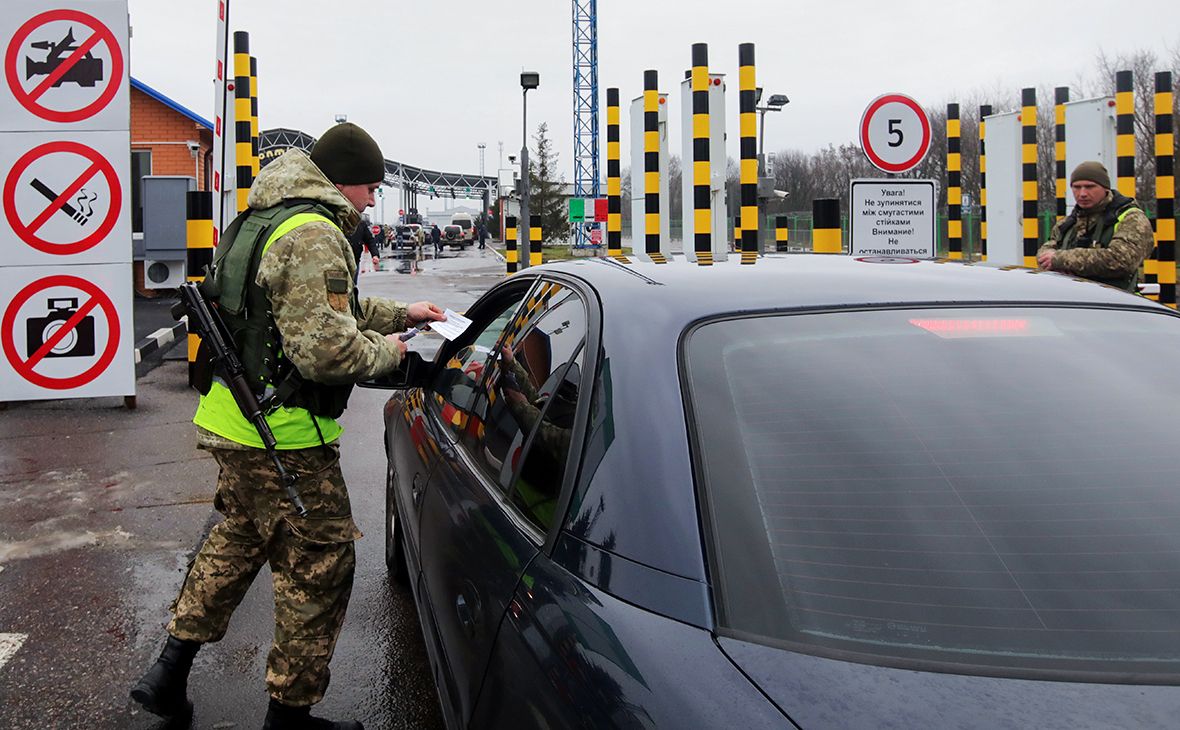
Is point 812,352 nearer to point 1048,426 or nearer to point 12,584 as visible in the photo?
point 1048,426

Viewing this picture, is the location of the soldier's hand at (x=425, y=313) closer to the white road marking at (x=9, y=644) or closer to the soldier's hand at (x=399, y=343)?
the soldier's hand at (x=399, y=343)

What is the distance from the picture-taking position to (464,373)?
3174mm

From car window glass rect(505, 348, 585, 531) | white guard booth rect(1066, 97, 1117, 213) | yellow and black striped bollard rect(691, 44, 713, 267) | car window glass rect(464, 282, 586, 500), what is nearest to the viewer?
car window glass rect(505, 348, 585, 531)

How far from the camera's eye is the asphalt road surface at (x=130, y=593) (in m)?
3.21

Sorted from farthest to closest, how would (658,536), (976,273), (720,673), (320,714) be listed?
(320,714) → (976,273) → (658,536) → (720,673)

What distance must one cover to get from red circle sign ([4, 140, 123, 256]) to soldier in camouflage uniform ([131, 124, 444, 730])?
199 inches

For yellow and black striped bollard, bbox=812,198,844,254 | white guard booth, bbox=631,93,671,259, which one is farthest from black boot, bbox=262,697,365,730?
white guard booth, bbox=631,93,671,259

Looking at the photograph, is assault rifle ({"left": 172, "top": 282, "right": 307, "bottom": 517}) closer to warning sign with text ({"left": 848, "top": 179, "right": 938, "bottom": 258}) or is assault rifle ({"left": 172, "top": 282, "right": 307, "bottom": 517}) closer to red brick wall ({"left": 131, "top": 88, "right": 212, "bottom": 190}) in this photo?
warning sign with text ({"left": 848, "top": 179, "right": 938, "bottom": 258})

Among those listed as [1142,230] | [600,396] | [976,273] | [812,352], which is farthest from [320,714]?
[1142,230]

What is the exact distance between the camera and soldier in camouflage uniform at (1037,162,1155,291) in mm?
6348

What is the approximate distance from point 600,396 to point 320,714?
1.82 meters

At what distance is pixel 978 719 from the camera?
4.14 ft

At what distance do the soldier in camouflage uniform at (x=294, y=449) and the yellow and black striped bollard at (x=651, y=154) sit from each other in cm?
1000

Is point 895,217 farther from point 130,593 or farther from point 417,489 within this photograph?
point 130,593
